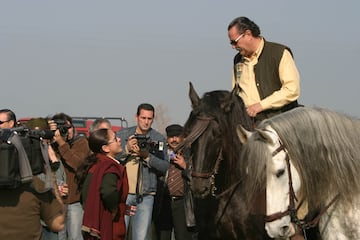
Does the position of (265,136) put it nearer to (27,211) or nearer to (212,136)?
(212,136)

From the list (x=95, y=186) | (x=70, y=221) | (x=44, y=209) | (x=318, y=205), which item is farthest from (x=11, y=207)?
(x=70, y=221)

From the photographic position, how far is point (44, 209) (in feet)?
19.1

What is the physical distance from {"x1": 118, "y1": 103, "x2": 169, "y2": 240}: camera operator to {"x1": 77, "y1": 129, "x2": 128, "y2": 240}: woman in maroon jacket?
1304mm

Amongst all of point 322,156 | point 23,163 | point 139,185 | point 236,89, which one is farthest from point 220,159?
point 139,185

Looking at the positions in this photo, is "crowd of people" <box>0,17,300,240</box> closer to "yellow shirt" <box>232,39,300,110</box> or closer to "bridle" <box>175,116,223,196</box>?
"yellow shirt" <box>232,39,300,110</box>

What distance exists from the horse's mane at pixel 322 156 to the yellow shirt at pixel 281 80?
1.34m

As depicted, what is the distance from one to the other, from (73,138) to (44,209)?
15.6 feet

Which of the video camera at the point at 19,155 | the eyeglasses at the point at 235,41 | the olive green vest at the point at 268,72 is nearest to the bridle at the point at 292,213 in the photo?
the olive green vest at the point at 268,72

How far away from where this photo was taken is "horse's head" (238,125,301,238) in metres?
5.54

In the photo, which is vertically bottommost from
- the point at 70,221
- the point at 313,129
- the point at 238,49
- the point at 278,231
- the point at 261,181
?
the point at 70,221

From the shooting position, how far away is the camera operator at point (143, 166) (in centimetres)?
912

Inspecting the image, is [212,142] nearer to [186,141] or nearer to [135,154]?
[186,141]

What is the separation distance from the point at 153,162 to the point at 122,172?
5.19 feet

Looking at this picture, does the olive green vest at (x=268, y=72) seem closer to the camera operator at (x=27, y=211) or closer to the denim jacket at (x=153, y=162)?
the denim jacket at (x=153, y=162)
